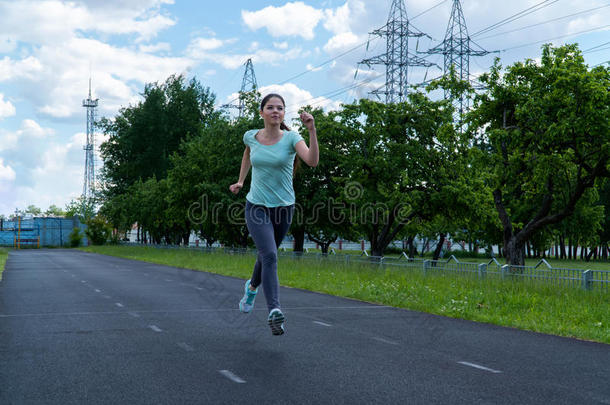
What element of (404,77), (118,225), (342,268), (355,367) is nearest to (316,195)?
(342,268)

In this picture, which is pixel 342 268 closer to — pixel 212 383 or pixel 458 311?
pixel 458 311

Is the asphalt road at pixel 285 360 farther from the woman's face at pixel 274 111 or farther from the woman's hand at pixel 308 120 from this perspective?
the woman's face at pixel 274 111

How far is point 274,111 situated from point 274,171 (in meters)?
0.54

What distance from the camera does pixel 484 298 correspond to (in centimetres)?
1168

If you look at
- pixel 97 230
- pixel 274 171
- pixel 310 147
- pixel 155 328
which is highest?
pixel 310 147

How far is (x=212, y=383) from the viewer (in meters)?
4.69

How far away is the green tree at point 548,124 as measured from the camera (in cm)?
1919

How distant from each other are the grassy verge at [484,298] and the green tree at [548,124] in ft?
24.2

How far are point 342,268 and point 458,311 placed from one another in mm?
10032

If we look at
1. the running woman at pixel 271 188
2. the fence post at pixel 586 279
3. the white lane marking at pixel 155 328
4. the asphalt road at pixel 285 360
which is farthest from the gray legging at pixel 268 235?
the fence post at pixel 586 279

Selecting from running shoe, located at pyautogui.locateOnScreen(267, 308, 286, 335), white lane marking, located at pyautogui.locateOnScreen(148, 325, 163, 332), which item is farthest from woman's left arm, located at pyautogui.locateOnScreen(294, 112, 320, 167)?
white lane marking, located at pyautogui.locateOnScreen(148, 325, 163, 332)

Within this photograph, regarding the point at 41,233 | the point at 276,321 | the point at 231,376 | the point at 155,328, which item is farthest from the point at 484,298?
the point at 41,233

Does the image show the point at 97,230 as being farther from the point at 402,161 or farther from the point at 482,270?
the point at 482,270

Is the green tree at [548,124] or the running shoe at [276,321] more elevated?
the green tree at [548,124]
